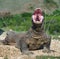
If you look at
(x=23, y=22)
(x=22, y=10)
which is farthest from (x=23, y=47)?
(x=22, y=10)

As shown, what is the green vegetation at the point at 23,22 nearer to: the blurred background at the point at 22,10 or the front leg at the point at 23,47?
the blurred background at the point at 22,10

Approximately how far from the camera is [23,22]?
1067 inches

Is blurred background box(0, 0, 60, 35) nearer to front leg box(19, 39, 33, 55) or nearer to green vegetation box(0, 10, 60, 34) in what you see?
green vegetation box(0, 10, 60, 34)

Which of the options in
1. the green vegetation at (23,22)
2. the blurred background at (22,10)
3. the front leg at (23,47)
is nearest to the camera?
the front leg at (23,47)

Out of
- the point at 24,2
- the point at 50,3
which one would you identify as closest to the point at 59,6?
the point at 50,3

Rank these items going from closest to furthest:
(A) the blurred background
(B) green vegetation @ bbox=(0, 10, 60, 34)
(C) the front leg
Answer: (C) the front leg, (B) green vegetation @ bbox=(0, 10, 60, 34), (A) the blurred background

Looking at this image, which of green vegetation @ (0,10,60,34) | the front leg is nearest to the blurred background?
green vegetation @ (0,10,60,34)

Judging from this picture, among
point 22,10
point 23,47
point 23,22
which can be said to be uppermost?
point 23,47

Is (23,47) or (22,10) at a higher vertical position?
(23,47)

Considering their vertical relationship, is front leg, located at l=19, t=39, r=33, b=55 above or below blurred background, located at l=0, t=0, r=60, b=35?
above

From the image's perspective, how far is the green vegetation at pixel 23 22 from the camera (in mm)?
23500

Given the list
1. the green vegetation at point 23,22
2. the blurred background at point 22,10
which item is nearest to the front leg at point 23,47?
the green vegetation at point 23,22

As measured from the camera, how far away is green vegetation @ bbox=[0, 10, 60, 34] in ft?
77.1

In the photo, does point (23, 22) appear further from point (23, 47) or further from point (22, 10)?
point (23, 47)
